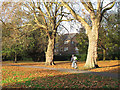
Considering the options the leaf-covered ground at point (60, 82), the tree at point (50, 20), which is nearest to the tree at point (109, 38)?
the tree at point (50, 20)

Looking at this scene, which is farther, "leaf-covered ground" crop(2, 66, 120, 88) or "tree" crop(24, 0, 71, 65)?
"tree" crop(24, 0, 71, 65)

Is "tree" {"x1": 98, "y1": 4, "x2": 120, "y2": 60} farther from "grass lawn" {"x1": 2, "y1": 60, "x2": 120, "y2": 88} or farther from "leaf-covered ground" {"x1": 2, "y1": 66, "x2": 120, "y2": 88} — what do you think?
"leaf-covered ground" {"x1": 2, "y1": 66, "x2": 120, "y2": 88}

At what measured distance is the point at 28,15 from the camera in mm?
22312

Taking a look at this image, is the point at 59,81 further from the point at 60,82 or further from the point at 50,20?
the point at 50,20

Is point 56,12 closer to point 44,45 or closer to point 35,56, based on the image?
point 44,45

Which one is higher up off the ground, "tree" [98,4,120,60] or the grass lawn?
"tree" [98,4,120,60]

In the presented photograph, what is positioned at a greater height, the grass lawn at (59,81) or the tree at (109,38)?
the tree at (109,38)

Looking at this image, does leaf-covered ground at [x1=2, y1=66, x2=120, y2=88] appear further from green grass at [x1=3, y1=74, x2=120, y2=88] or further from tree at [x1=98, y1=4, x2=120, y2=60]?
tree at [x1=98, y1=4, x2=120, y2=60]

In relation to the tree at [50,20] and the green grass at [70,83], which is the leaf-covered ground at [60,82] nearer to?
the green grass at [70,83]

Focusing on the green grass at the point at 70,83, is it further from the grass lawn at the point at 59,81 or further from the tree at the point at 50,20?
the tree at the point at 50,20

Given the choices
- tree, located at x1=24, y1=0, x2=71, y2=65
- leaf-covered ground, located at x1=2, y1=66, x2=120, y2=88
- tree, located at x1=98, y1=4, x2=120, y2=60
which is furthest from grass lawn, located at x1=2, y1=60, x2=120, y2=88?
tree, located at x1=98, y1=4, x2=120, y2=60

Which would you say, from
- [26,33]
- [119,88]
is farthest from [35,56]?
[119,88]

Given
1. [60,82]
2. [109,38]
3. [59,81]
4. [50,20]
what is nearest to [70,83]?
[60,82]

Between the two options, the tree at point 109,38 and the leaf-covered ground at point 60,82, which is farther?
the tree at point 109,38
